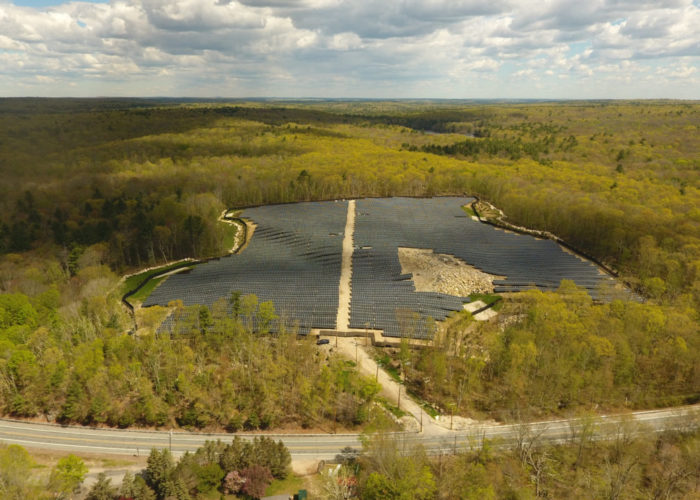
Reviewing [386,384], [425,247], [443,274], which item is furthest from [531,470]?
[425,247]

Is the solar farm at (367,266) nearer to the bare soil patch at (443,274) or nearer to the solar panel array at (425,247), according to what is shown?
the solar panel array at (425,247)

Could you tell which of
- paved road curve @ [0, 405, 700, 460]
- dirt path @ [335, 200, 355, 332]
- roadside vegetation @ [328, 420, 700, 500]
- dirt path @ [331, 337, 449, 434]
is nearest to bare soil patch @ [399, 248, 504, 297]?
dirt path @ [335, 200, 355, 332]

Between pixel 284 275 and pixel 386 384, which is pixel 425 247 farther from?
pixel 386 384

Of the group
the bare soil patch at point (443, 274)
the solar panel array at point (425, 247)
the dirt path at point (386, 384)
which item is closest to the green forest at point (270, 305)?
the dirt path at point (386, 384)

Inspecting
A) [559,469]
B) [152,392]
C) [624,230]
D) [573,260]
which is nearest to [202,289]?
[152,392]

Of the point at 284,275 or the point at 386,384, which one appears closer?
the point at 386,384
